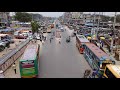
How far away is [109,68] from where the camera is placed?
25.1 feet

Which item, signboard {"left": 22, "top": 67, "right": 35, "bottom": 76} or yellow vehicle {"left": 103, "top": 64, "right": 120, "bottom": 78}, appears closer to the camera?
yellow vehicle {"left": 103, "top": 64, "right": 120, "bottom": 78}

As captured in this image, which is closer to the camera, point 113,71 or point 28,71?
point 113,71

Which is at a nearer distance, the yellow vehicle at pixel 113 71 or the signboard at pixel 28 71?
the yellow vehicle at pixel 113 71

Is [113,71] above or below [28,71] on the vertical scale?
above

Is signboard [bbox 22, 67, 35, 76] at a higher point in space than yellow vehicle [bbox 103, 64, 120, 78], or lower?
lower

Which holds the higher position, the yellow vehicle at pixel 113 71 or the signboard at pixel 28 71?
the yellow vehicle at pixel 113 71
